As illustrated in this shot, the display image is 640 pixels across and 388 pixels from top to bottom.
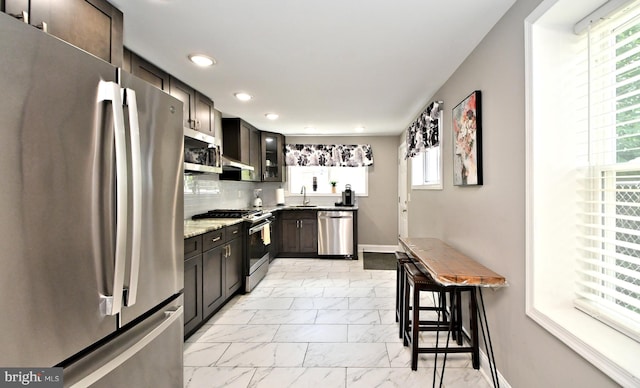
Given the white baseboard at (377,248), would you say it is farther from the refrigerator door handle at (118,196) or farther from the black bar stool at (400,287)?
the refrigerator door handle at (118,196)

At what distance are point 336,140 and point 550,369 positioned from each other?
4.80 metres

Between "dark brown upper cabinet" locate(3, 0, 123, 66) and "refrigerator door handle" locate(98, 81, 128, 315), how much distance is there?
60cm

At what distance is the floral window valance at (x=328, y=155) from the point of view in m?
5.57

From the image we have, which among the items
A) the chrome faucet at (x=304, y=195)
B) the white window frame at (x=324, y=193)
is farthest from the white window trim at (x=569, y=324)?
the chrome faucet at (x=304, y=195)

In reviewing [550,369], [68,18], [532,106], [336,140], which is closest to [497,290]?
[550,369]

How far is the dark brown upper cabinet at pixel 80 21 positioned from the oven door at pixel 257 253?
2.28 m

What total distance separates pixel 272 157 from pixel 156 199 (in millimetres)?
4134

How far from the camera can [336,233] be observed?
5008 mm

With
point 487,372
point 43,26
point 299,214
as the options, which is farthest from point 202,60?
point 299,214

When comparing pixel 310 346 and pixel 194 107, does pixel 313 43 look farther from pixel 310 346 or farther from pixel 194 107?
pixel 310 346

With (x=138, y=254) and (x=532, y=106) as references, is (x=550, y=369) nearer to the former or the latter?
(x=532, y=106)

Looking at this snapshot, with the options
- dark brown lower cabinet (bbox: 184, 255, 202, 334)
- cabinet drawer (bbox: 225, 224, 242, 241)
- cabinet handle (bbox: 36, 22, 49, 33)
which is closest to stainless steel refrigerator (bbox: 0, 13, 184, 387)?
cabinet handle (bbox: 36, 22, 49, 33)

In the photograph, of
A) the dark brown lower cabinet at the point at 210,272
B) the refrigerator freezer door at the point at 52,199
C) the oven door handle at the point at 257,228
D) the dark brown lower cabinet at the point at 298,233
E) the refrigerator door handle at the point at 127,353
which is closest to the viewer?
the refrigerator freezer door at the point at 52,199

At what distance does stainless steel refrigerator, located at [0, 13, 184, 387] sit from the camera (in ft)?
2.51
